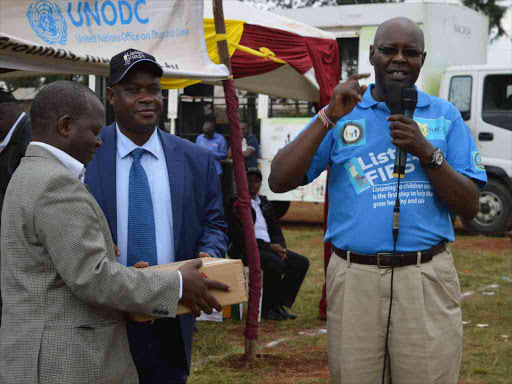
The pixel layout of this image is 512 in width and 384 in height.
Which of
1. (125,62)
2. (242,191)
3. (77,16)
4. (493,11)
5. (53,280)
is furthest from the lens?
(493,11)

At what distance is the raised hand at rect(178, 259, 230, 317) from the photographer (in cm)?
262

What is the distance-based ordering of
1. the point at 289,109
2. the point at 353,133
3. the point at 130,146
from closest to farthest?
the point at 353,133, the point at 130,146, the point at 289,109

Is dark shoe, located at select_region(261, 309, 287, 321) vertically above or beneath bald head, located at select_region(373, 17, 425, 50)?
beneath

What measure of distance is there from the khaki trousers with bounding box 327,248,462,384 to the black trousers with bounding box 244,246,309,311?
4.60m

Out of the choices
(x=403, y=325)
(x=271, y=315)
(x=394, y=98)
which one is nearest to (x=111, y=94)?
(x=394, y=98)

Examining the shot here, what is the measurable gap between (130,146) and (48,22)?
80.4 inches

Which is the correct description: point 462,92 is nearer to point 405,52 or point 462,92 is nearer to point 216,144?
point 216,144

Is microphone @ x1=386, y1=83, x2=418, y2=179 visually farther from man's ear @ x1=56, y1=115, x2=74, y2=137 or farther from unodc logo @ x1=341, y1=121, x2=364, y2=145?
man's ear @ x1=56, y1=115, x2=74, y2=137

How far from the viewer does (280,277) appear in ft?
24.8

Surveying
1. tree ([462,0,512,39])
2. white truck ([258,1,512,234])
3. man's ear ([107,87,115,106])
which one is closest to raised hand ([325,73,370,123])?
man's ear ([107,87,115,106])

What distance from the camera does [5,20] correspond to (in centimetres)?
478

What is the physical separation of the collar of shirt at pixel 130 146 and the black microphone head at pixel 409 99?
1.15m

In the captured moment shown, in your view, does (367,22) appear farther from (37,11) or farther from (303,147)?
(303,147)

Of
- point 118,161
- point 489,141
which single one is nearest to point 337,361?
point 118,161
